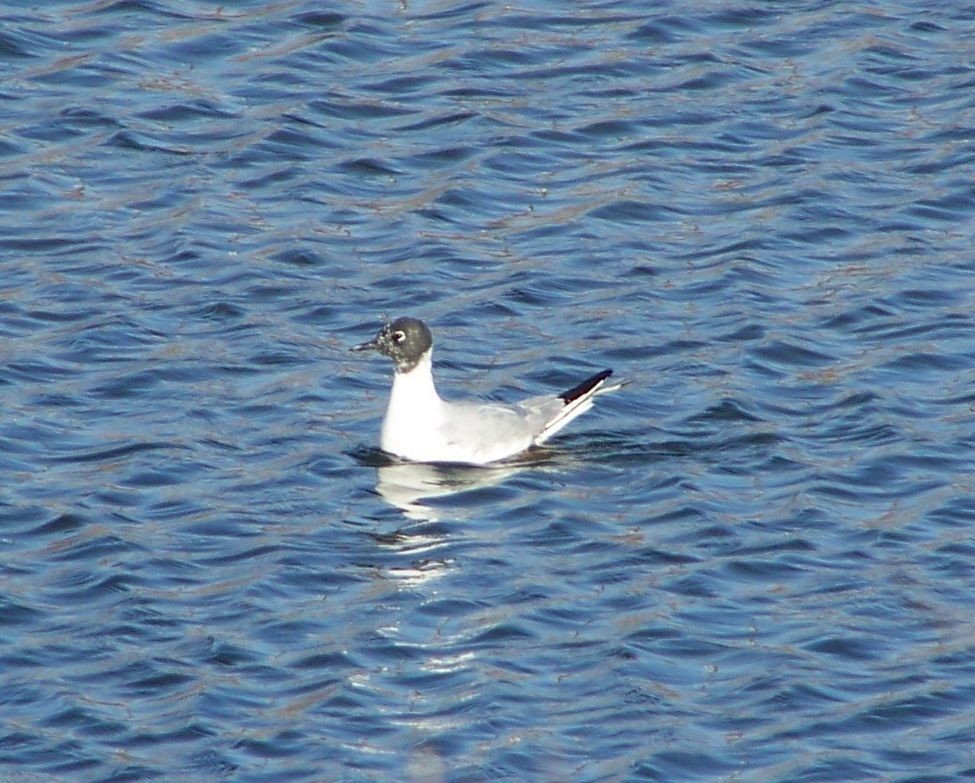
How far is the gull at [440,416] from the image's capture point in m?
14.2

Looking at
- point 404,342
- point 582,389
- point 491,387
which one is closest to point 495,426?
point 582,389

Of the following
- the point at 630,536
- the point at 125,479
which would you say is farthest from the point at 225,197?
the point at 630,536

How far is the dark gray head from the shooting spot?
14.4 meters

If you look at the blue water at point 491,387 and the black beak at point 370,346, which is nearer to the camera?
the blue water at point 491,387

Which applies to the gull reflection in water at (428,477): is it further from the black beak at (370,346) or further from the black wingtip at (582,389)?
the black beak at (370,346)

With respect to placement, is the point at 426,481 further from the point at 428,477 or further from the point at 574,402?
the point at 574,402

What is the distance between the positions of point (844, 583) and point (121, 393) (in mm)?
4899

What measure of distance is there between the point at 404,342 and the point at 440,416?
521 mm

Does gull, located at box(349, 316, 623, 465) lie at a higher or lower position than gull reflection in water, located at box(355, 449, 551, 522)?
higher

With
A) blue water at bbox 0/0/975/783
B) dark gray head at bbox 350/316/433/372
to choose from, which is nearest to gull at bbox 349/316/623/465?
dark gray head at bbox 350/316/433/372

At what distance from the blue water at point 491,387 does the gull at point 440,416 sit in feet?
0.62

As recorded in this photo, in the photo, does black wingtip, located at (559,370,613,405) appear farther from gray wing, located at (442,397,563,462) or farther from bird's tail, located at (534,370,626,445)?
gray wing, located at (442,397,563,462)

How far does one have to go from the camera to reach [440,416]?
1430cm

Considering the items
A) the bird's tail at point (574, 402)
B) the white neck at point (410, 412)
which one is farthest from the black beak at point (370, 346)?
the bird's tail at point (574, 402)
